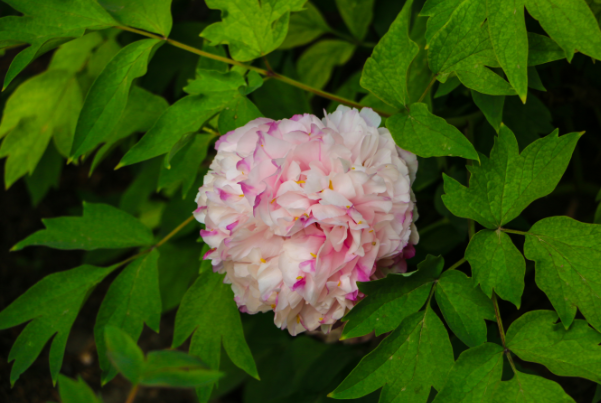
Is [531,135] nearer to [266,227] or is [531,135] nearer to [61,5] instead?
[266,227]

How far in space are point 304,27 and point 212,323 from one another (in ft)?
2.97

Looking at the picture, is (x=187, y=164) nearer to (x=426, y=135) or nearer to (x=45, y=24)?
(x=45, y=24)

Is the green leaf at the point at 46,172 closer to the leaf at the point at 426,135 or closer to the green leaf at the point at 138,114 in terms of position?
the green leaf at the point at 138,114

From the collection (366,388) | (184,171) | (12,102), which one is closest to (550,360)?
(366,388)

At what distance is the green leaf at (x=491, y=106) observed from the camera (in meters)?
0.89

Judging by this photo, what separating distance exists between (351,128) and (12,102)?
1.08 metres

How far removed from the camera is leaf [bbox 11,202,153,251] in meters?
1.07

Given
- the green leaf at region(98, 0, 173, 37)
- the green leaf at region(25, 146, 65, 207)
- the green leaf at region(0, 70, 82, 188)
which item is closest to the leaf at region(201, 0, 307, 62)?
the green leaf at region(98, 0, 173, 37)

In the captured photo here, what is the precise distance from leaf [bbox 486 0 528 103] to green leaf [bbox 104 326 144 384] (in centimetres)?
66

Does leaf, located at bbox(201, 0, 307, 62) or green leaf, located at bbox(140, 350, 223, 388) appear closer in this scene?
green leaf, located at bbox(140, 350, 223, 388)

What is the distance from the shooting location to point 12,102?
4.52 ft

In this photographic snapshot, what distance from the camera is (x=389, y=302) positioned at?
0.81 m

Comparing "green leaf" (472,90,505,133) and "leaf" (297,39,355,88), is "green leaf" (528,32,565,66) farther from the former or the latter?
"leaf" (297,39,355,88)

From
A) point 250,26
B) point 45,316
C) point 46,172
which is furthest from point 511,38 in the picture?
point 46,172
